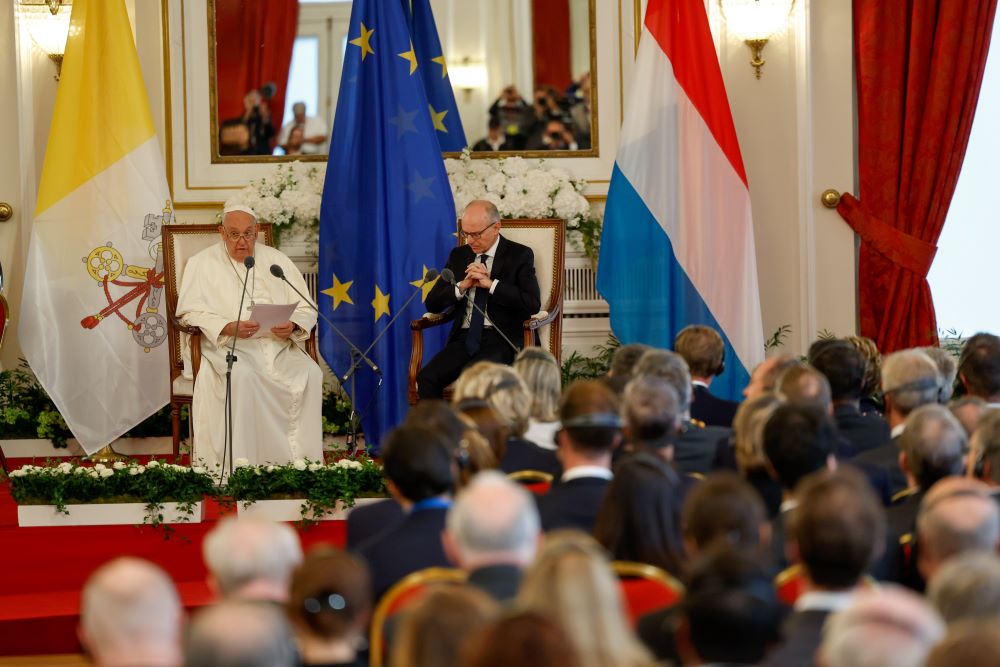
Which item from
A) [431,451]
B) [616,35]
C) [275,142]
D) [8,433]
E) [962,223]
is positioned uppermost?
[616,35]

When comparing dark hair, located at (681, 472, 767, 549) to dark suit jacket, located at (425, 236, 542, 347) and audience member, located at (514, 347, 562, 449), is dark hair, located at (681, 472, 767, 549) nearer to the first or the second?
audience member, located at (514, 347, 562, 449)

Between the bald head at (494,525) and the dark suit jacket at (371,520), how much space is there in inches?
43.2

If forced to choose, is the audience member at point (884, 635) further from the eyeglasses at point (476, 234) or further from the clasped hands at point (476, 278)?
the eyeglasses at point (476, 234)

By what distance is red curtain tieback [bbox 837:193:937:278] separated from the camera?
8461 mm

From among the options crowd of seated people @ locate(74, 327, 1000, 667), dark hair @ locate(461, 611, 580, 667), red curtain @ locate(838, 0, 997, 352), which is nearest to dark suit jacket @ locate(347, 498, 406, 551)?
crowd of seated people @ locate(74, 327, 1000, 667)

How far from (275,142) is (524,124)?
5.13 feet

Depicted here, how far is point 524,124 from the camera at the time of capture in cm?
881

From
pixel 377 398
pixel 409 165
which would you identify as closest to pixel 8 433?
pixel 377 398

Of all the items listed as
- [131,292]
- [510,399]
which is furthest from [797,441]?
[131,292]

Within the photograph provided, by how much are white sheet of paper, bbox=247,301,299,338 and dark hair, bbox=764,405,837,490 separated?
381 cm

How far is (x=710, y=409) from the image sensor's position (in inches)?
211

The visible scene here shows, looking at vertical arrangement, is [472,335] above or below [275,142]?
below

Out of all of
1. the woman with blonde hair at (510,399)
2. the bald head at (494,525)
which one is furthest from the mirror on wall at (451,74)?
the bald head at (494,525)

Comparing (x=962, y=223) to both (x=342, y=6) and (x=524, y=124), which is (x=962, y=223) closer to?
(x=524, y=124)
